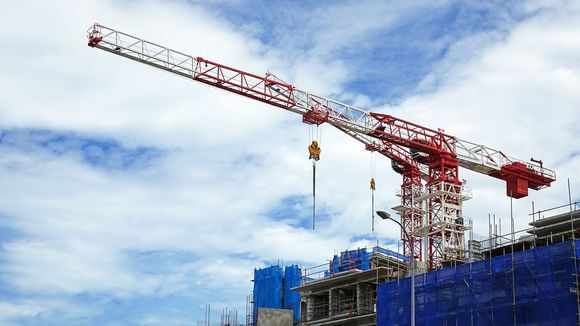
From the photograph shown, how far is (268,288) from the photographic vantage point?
83.9 meters

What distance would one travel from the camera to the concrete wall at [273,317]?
65.6 metres

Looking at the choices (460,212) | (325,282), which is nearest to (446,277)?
(325,282)

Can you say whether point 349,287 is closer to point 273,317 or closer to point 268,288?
point 273,317

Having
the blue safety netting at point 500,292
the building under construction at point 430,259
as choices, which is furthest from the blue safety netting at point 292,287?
the blue safety netting at point 500,292

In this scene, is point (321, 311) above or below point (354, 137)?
→ below

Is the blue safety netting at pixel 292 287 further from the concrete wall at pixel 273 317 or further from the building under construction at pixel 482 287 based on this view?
the concrete wall at pixel 273 317

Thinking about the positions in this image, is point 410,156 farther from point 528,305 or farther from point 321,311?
point 528,305

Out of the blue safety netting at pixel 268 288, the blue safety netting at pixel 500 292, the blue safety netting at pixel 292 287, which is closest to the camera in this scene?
the blue safety netting at pixel 500 292

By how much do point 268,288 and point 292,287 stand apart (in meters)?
3.64

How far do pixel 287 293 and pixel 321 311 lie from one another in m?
11.6

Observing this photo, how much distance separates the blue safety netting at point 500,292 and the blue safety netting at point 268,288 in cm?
2778

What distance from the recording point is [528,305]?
46062 mm

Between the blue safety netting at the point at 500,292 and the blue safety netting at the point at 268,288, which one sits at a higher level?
the blue safety netting at the point at 268,288

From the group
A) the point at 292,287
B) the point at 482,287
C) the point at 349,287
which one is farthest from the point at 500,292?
the point at 292,287
